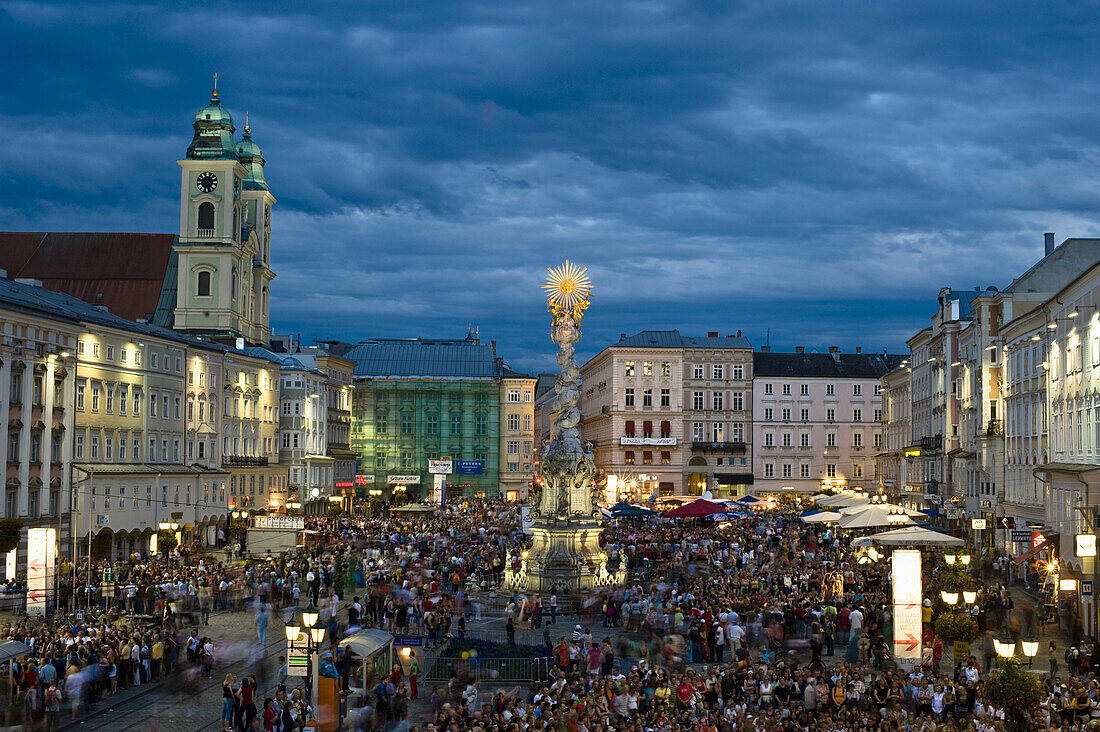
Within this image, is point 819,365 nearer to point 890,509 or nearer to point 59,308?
point 890,509

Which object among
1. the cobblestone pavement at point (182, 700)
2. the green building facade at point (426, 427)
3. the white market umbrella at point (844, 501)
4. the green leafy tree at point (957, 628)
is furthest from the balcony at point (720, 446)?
the green leafy tree at point (957, 628)

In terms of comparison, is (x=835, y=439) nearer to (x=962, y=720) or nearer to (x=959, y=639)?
(x=959, y=639)

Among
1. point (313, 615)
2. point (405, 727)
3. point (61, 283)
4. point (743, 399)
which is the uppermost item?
point (61, 283)

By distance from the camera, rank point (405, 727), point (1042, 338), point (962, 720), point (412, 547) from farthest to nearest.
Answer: point (412, 547) → point (1042, 338) → point (405, 727) → point (962, 720)

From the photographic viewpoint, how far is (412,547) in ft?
168

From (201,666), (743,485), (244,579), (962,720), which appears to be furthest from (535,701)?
(743,485)

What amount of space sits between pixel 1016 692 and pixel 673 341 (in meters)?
89.2

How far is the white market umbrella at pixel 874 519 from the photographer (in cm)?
4069

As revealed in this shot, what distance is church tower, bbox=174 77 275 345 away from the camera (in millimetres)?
89250

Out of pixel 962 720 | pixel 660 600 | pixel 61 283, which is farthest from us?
pixel 61 283

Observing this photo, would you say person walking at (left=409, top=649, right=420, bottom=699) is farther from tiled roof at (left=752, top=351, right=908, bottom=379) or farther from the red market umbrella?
tiled roof at (left=752, top=351, right=908, bottom=379)

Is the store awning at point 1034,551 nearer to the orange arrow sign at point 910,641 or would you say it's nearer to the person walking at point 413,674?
the orange arrow sign at point 910,641

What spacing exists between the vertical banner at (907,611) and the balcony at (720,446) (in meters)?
81.6

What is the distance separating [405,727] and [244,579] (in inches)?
815
